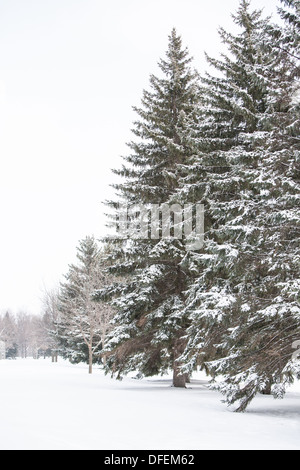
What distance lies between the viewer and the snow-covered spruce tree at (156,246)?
44.7ft

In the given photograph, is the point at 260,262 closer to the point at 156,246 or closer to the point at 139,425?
the point at 139,425

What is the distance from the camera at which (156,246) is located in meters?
13.4

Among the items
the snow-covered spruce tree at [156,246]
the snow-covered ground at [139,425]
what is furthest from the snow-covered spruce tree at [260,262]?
the snow-covered spruce tree at [156,246]

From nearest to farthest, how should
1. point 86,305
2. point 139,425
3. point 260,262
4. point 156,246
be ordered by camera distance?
point 139,425 < point 260,262 < point 156,246 < point 86,305

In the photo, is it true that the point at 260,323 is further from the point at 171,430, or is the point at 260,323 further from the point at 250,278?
the point at 171,430

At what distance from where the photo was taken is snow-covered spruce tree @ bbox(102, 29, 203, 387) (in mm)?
13609

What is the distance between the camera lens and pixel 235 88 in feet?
37.8

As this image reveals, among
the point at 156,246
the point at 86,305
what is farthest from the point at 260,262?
the point at 86,305

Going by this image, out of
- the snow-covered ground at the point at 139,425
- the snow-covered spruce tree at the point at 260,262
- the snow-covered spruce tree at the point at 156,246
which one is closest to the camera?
the snow-covered ground at the point at 139,425

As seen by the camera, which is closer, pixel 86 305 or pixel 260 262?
pixel 260 262

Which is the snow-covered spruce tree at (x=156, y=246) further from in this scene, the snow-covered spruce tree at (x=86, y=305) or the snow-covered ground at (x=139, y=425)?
the snow-covered spruce tree at (x=86, y=305)

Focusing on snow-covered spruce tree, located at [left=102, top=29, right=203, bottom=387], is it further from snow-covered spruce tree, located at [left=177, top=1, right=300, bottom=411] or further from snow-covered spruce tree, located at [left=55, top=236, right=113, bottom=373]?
snow-covered spruce tree, located at [left=55, top=236, right=113, bottom=373]
